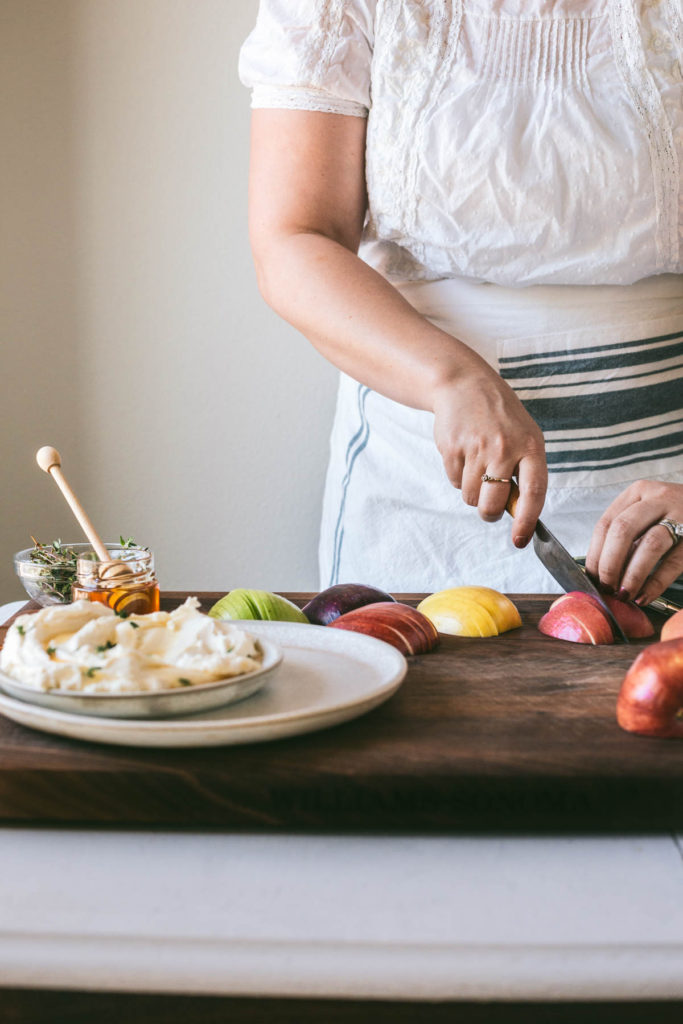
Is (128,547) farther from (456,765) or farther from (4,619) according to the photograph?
(456,765)

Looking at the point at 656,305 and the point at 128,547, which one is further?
the point at 656,305

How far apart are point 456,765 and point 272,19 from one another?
0.83 m

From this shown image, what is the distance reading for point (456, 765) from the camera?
1.66 ft

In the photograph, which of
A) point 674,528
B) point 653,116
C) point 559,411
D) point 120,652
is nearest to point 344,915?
point 120,652

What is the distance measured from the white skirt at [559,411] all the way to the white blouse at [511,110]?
0.21 ft

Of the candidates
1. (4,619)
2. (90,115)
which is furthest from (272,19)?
(4,619)

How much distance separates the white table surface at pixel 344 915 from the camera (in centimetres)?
41

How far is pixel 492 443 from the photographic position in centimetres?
82

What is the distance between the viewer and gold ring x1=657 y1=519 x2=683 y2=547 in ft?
2.90

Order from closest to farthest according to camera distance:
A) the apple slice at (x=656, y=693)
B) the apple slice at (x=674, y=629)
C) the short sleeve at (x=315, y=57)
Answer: the apple slice at (x=656, y=693)
the apple slice at (x=674, y=629)
the short sleeve at (x=315, y=57)

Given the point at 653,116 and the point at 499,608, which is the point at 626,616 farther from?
the point at 653,116

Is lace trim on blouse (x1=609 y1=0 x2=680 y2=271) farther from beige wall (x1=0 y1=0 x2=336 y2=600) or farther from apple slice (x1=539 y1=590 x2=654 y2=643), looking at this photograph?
beige wall (x1=0 y1=0 x2=336 y2=600)

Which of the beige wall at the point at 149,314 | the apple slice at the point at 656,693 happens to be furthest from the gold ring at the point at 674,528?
the beige wall at the point at 149,314

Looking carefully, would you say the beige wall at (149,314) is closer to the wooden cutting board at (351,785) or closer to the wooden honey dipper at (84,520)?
the wooden honey dipper at (84,520)
